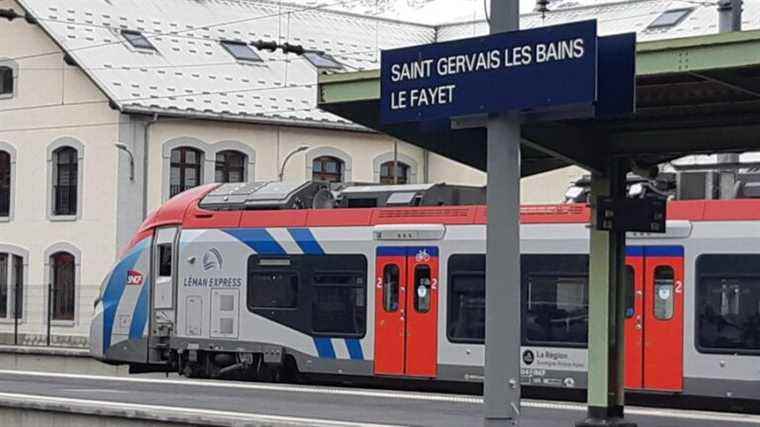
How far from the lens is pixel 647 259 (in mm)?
20766

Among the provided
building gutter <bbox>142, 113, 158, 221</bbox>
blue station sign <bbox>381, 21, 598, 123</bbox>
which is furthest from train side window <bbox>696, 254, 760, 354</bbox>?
building gutter <bbox>142, 113, 158, 221</bbox>

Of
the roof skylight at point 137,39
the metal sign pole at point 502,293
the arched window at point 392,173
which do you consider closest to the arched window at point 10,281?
the roof skylight at point 137,39

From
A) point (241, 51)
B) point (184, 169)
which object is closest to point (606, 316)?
point (184, 169)

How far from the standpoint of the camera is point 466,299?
74.1 feet

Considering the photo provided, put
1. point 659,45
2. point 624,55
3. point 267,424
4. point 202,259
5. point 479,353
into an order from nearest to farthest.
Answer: point 624,55 → point 659,45 → point 267,424 → point 479,353 → point 202,259

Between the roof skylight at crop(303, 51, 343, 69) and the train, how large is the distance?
67.0 feet

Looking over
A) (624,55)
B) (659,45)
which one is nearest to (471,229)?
(659,45)

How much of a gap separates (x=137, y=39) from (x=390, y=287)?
22.6 m

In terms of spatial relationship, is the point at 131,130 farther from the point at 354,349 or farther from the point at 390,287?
the point at 390,287

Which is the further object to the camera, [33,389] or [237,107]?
[237,107]

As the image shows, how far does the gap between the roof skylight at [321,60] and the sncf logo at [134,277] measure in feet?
68.5

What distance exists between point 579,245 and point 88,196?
2380cm

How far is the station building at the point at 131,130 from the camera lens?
4178 cm

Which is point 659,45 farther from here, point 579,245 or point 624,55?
point 579,245
